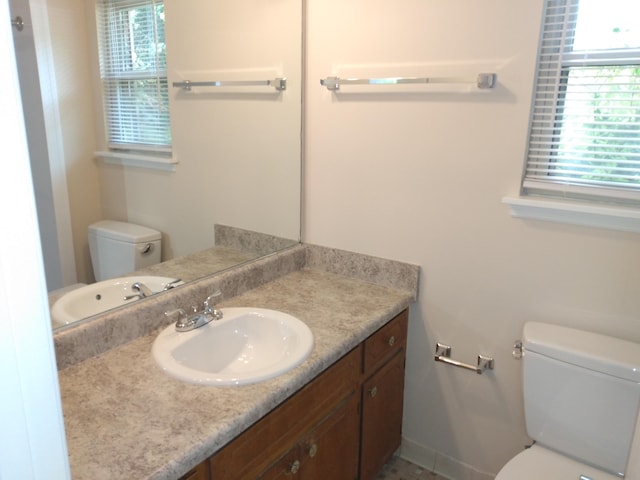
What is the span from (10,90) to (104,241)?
3.82ft

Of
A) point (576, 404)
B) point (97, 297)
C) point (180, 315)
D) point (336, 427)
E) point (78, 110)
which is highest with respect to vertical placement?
point (78, 110)

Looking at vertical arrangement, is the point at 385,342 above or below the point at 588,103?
below

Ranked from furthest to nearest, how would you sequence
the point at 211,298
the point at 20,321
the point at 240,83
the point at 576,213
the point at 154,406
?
the point at 240,83, the point at 211,298, the point at 576,213, the point at 154,406, the point at 20,321

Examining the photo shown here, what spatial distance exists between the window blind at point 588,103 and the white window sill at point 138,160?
1.27 metres

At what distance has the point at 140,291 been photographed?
1.55m

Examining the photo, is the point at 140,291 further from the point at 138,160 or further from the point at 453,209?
the point at 453,209

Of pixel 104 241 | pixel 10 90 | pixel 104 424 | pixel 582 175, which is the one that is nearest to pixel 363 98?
pixel 582 175

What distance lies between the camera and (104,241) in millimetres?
1496

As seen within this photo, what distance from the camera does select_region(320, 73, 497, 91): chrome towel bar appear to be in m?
1.57

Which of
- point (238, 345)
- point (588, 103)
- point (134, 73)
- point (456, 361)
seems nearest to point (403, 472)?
point (456, 361)

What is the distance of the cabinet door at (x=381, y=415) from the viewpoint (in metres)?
1.76

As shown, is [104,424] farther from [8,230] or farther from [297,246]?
[297,246]

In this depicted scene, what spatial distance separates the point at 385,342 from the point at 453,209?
56 centimetres

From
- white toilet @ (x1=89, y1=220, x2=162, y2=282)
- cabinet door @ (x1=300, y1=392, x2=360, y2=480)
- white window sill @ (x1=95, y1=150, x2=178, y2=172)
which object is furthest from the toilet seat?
white window sill @ (x1=95, y1=150, x2=178, y2=172)
